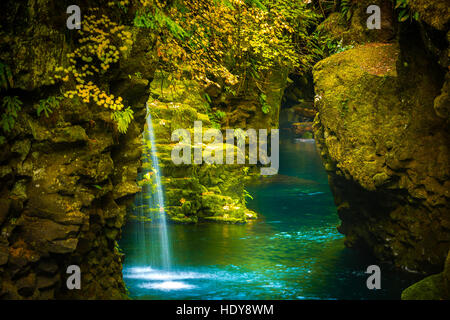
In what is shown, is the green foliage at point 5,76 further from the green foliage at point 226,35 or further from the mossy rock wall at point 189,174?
the mossy rock wall at point 189,174

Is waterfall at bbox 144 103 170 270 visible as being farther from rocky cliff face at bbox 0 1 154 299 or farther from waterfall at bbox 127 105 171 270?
rocky cliff face at bbox 0 1 154 299

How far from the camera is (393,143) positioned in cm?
873

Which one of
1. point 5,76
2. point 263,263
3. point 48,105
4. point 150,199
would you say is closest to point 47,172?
point 48,105

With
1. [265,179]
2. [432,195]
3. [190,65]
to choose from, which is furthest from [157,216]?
[265,179]

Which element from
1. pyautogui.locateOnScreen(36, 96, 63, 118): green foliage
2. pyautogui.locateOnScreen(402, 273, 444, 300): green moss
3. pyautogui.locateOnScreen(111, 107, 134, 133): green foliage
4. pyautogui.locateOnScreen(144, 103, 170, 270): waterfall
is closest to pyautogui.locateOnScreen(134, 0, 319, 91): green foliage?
pyautogui.locateOnScreen(111, 107, 134, 133): green foliage

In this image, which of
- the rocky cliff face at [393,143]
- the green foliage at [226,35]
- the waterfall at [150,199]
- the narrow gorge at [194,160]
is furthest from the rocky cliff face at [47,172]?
the waterfall at [150,199]

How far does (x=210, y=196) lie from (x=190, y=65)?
571 cm

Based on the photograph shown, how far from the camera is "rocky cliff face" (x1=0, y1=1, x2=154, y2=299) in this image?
5.33 metres

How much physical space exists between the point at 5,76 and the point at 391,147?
22.9 ft

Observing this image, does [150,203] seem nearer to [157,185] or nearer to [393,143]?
[157,185]

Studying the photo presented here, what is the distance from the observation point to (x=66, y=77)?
18.9 ft

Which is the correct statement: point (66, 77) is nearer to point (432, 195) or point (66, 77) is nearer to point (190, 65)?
point (190, 65)

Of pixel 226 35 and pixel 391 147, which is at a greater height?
pixel 226 35

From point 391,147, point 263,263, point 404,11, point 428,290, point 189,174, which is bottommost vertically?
point 263,263
